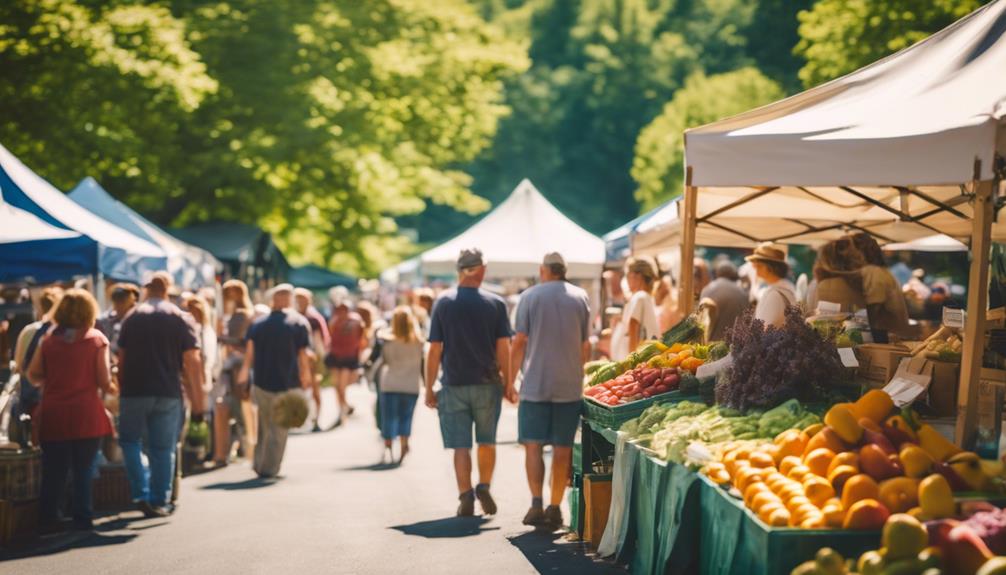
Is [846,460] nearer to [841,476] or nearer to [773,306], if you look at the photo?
[841,476]

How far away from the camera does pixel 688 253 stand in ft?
34.2

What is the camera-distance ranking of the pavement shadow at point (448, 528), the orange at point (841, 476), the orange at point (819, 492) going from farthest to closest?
the pavement shadow at point (448, 528) < the orange at point (841, 476) < the orange at point (819, 492)

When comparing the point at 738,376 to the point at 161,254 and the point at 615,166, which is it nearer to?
the point at 161,254

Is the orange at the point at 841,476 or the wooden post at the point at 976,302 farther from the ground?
the wooden post at the point at 976,302

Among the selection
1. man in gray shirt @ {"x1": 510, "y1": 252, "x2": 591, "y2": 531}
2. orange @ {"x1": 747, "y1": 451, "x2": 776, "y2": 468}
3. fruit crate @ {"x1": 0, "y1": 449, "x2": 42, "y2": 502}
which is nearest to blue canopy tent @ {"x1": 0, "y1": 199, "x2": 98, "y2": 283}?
fruit crate @ {"x1": 0, "y1": 449, "x2": 42, "y2": 502}

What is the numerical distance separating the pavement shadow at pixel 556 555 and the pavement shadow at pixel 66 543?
3.08 metres


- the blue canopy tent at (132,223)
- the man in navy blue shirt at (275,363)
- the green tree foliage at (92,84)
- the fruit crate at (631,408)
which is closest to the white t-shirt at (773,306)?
the fruit crate at (631,408)

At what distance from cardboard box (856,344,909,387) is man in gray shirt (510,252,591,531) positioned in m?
2.77

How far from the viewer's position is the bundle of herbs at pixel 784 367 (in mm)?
7789

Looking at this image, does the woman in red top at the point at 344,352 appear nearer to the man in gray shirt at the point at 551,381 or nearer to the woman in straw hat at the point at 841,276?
the man in gray shirt at the point at 551,381

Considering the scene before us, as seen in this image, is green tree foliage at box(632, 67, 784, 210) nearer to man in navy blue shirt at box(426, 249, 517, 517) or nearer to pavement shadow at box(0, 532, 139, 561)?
man in navy blue shirt at box(426, 249, 517, 517)

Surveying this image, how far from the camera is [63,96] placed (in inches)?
993

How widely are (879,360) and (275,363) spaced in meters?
7.87

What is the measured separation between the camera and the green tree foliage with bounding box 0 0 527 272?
2480 centimetres
